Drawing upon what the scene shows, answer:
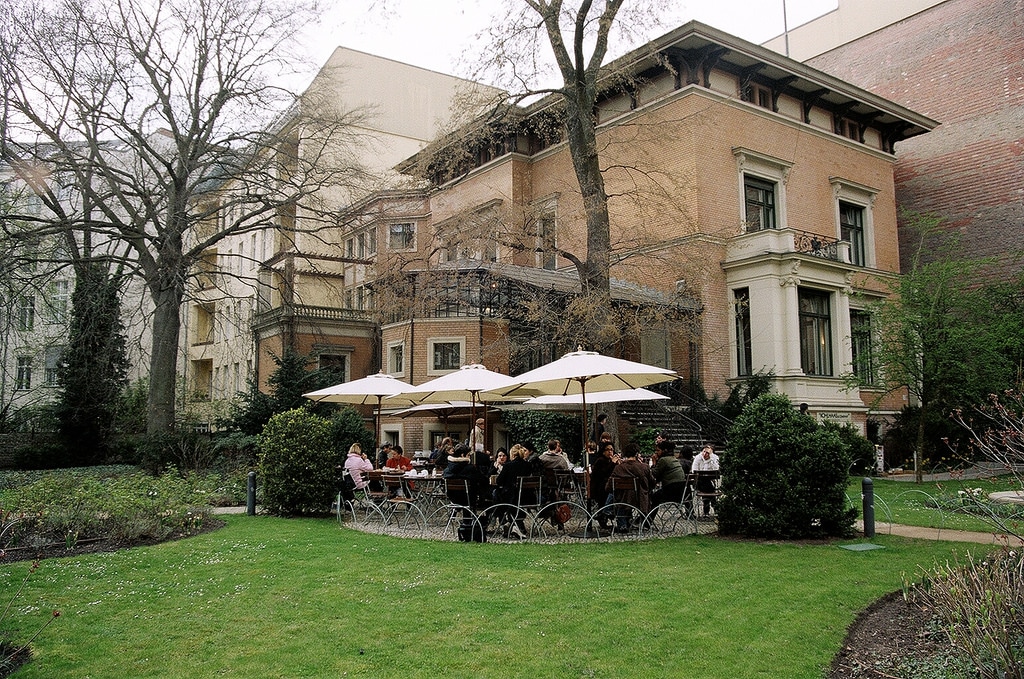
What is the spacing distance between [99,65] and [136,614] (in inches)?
674

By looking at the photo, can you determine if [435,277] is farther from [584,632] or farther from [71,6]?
[584,632]

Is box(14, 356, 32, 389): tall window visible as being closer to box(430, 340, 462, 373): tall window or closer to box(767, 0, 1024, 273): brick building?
box(430, 340, 462, 373): tall window

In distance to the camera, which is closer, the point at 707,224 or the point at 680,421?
the point at 680,421

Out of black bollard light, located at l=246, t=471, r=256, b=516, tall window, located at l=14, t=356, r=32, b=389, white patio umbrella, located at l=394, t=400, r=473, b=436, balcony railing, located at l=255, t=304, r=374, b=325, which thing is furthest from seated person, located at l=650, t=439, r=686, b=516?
balcony railing, located at l=255, t=304, r=374, b=325

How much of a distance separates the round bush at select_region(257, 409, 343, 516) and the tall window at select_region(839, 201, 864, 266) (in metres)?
22.8

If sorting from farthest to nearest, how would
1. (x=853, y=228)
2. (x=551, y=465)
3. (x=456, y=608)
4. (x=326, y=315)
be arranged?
(x=326, y=315)
(x=853, y=228)
(x=551, y=465)
(x=456, y=608)

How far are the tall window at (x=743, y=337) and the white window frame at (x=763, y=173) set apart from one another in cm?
244

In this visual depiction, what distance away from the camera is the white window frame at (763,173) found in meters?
26.3

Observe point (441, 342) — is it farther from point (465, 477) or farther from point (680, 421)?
point (465, 477)

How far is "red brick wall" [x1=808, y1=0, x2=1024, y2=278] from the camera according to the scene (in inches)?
1164

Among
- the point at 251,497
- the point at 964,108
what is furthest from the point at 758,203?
the point at 251,497

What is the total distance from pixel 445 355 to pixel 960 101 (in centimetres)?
2252

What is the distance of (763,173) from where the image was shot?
27188 millimetres

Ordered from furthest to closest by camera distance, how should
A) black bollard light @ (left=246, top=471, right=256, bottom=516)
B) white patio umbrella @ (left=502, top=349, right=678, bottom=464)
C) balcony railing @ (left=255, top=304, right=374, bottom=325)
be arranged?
balcony railing @ (left=255, top=304, right=374, bottom=325)
black bollard light @ (left=246, top=471, right=256, bottom=516)
white patio umbrella @ (left=502, top=349, right=678, bottom=464)
